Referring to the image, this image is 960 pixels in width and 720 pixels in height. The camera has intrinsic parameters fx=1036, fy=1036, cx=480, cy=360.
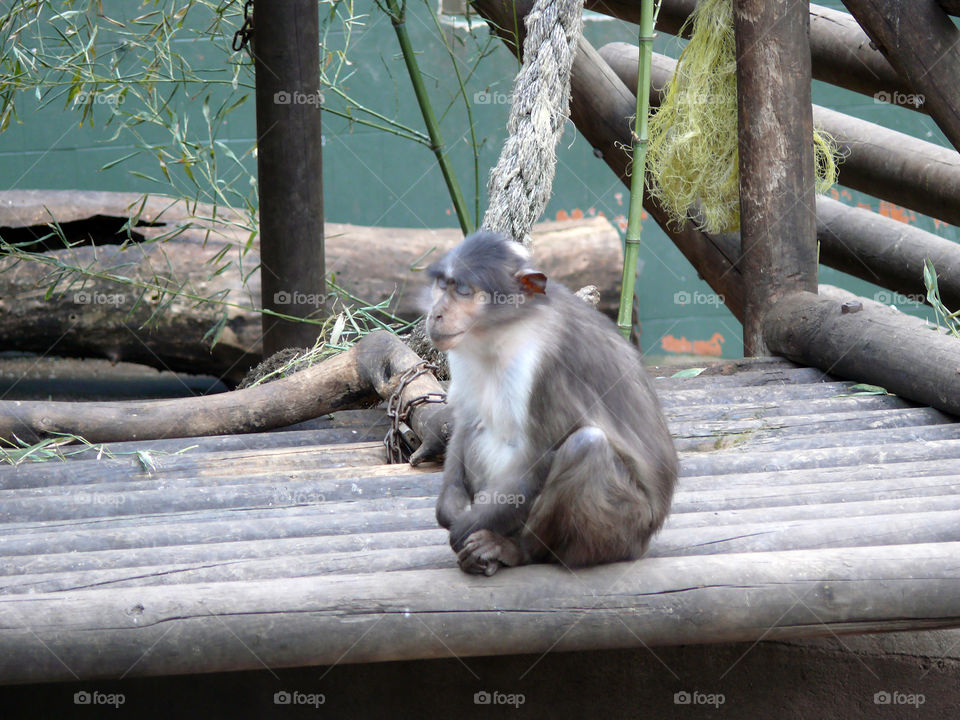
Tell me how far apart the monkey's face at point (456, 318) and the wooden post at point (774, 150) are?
2584 mm

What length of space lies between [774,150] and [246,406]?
7.96ft

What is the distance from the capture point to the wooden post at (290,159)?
14.3 ft

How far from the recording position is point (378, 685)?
2.80m

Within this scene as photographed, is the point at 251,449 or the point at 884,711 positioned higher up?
the point at 251,449

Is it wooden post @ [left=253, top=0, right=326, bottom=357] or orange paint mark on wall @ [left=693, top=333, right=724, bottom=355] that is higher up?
wooden post @ [left=253, top=0, right=326, bottom=357]

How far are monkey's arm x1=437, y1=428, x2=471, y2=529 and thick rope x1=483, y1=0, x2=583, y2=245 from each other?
1.30 meters

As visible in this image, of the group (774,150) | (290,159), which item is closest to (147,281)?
(290,159)

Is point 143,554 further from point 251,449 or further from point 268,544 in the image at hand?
point 251,449

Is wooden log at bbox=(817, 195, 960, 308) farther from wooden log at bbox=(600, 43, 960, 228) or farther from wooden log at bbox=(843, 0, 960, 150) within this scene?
wooden log at bbox=(843, 0, 960, 150)

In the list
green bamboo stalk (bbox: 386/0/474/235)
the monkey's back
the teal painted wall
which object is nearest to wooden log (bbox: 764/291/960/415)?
green bamboo stalk (bbox: 386/0/474/235)

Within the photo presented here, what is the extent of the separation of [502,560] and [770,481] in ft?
3.19

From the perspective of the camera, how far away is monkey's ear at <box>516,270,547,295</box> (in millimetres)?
2148

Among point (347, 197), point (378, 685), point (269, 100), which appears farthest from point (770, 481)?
point (347, 197)

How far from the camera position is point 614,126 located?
5113mm
